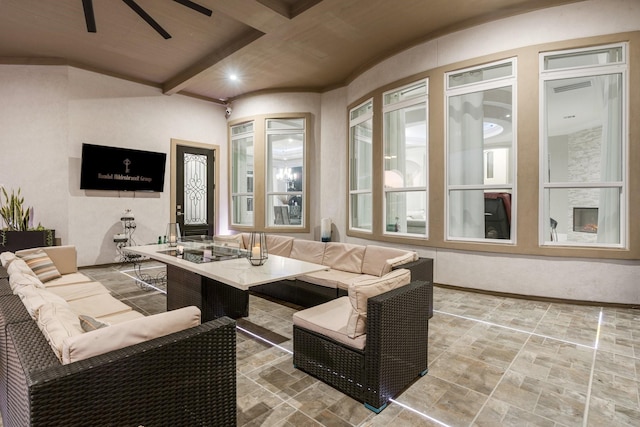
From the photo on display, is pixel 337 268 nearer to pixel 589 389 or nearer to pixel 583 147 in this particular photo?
pixel 589 389

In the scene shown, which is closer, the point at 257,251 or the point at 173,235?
the point at 257,251

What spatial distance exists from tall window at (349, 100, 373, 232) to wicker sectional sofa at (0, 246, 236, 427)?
4.72 m

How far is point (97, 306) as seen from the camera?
8.54ft

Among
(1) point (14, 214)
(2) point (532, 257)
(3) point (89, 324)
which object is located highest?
(1) point (14, 214)

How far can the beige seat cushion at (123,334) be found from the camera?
47.1 inches

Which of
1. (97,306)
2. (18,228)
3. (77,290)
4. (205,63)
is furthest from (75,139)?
(97,306)

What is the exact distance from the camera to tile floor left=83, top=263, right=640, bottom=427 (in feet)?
6.28

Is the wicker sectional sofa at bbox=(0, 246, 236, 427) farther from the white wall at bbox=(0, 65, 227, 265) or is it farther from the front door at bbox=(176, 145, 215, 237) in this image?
the front door at bbox=(176, 145, 215, 237)

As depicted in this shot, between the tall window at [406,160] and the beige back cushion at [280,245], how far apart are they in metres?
1.78

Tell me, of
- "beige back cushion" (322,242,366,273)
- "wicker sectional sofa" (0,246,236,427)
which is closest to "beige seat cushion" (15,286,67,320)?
"wicker sectional sofa" (0,246,236,427)

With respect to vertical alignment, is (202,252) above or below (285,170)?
below

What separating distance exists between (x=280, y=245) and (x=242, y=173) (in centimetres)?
370

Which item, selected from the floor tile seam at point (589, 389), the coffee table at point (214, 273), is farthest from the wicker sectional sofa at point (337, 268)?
the floor tile seam at point (589, 389)

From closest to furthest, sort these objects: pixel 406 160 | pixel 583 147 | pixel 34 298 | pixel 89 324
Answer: pixel 89 324
pixel 34 298
pixel 583 147
pixel 406 160
